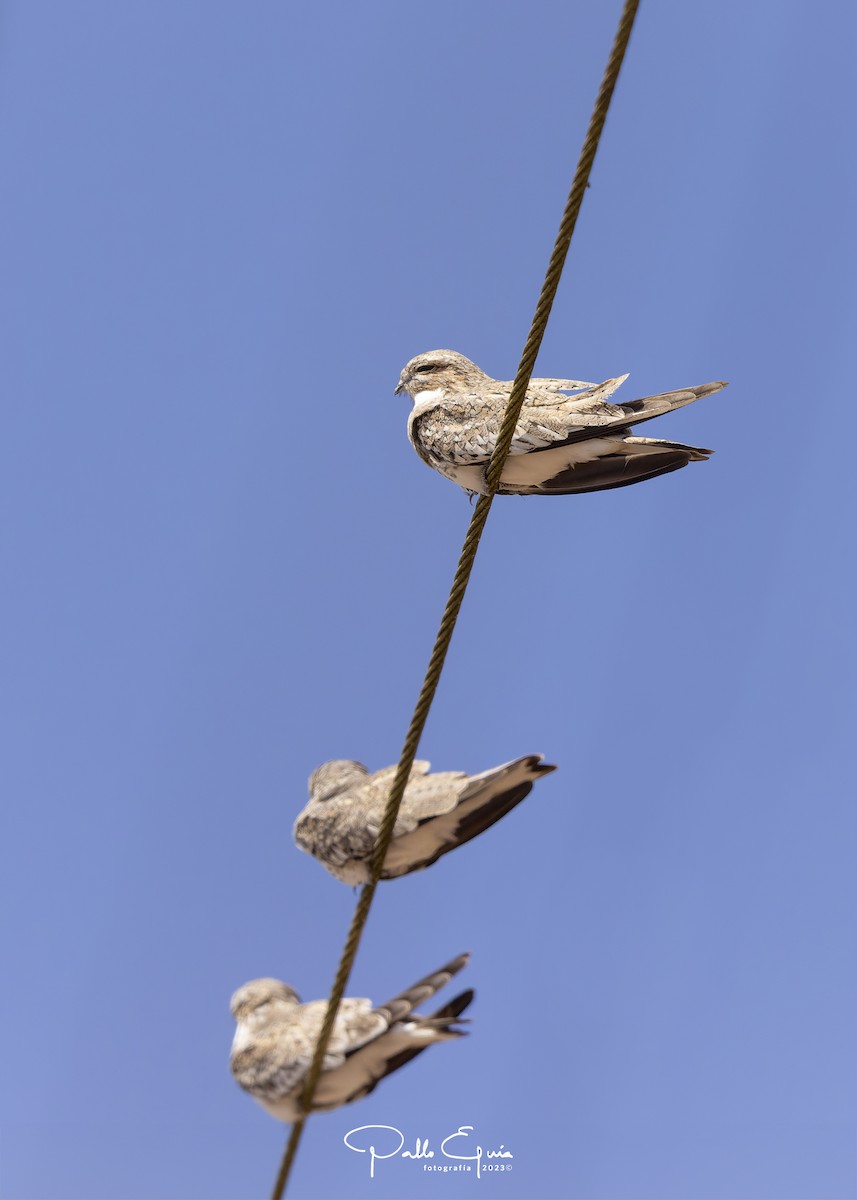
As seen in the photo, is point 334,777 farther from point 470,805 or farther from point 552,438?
point 552,438

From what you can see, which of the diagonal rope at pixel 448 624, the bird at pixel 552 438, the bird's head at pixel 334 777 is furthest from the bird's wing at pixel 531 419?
the bird's head at pixel 334 777

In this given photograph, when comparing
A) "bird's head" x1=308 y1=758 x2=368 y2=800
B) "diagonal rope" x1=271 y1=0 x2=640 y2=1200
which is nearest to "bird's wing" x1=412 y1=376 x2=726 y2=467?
"diagonal rope" x1=271 y1=0 x2=640 y2=1200

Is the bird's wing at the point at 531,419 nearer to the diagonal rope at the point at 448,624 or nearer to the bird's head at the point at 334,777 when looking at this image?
the diagonal rope at the point at 448,624

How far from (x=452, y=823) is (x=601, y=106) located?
8.93 ft

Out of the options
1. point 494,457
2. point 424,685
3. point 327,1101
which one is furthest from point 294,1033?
point 494,457

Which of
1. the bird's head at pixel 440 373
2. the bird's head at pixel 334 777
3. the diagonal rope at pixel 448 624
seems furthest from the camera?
the bird's head at pixel 440 373

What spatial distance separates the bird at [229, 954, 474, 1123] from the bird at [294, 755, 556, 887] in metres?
0.46

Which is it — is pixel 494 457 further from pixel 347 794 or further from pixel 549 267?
pixel 347 794

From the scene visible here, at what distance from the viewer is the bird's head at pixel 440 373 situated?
7191 millimetres

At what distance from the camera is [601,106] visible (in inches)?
205

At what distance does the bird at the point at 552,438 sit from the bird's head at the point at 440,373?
0.09 metres

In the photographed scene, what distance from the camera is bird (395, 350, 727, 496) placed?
6.30 metres

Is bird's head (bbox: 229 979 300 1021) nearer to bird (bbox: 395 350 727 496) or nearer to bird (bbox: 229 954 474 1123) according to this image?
bird (bbox: 229 954 474 1123)

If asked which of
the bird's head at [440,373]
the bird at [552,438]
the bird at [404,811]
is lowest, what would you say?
the bird at [404,811]
